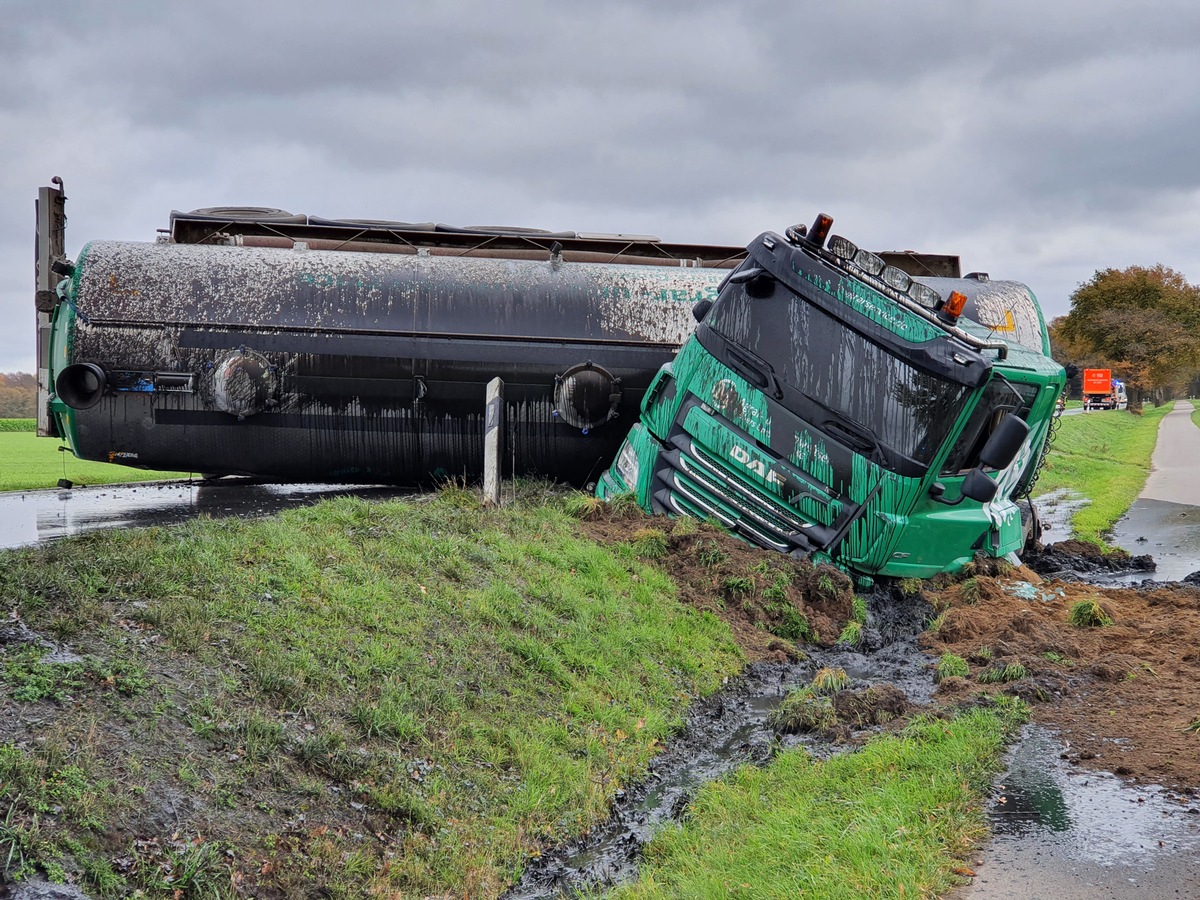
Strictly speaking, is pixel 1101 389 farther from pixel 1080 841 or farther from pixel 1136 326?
pixel 1080 841

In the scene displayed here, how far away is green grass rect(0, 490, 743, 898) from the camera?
3963 millimetres

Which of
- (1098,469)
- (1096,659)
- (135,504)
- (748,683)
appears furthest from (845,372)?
(1098,469)

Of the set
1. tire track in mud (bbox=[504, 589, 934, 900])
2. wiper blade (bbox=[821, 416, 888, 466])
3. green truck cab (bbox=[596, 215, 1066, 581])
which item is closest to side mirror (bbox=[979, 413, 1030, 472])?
green truck cab (bbox=[596, 215, 1066, 581])

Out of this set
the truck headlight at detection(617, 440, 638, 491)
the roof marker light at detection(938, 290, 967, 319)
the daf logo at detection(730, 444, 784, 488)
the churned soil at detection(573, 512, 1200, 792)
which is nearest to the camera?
the churned soil at detection(573, 512, 1200, 792)

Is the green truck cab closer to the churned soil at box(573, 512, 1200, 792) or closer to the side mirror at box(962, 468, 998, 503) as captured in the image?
the side mirror at box(962, 468, 998, 503)

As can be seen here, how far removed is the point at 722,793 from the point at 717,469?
4.19 meters

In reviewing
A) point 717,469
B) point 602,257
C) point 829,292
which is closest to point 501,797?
point 717,469

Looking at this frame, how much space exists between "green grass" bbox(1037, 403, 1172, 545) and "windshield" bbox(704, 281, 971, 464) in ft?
19.3

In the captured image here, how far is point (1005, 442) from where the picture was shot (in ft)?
24.8

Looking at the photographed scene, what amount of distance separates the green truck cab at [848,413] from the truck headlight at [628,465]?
Result: 0.59m

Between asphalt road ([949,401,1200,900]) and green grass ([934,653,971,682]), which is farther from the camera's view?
Answer: green grass ([934,653,971,682])

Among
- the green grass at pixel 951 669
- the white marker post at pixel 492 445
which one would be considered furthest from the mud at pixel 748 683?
the white marker post at pixel 492 445

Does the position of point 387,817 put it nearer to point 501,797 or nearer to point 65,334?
point 501,797

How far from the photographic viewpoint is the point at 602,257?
42.1ft
